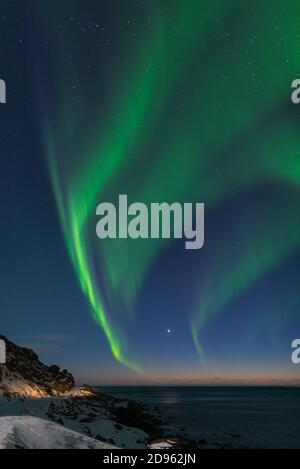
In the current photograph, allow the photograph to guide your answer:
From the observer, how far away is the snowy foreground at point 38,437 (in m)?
12.1

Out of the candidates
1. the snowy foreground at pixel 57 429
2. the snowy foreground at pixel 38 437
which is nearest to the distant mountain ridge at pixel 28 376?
the snowy foreground at pixel 57 429

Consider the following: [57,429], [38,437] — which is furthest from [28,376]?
[38,437]

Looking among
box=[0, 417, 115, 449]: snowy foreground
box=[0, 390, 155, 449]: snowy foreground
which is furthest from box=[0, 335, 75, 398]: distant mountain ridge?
box=[0, 417, 115, 449]: snowy foreground

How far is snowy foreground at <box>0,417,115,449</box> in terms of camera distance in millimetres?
12066

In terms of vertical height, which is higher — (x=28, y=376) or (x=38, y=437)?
(x=38, y=437)

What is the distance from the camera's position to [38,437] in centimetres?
1291

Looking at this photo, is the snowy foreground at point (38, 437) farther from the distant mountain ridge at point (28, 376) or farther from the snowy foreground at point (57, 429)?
the distant mountain ridge at point (28, 376)

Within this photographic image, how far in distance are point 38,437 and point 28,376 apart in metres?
36.7

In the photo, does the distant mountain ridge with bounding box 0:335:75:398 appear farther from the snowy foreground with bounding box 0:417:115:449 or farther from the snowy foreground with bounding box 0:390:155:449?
the snowy foreground with bounding box 0:417:115:449

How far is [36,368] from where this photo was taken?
60.1m

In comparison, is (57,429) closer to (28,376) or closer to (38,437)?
(38,437)

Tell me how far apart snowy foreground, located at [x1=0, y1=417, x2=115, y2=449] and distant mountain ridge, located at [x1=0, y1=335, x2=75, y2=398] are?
20.2m

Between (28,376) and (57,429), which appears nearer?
(57,429)
